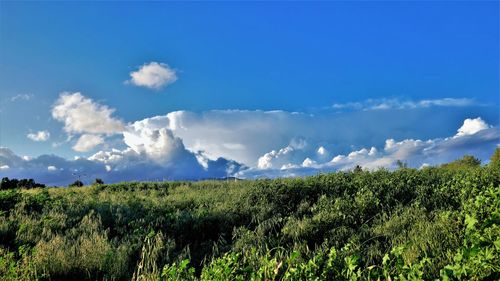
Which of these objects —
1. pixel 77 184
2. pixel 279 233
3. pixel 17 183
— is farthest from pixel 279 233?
pixel 17 183

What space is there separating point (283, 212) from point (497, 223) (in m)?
8.48

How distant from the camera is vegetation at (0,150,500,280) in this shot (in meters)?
5.47

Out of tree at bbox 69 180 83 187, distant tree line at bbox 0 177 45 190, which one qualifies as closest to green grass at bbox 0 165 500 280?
tree at bbox 69 180 83 187

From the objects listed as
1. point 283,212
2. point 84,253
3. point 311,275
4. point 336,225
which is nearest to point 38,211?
point 84,253

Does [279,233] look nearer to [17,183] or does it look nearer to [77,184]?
[77,184]

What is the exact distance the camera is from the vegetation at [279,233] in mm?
5469

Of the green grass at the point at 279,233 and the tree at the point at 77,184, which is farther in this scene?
the tree at the point at 77,184

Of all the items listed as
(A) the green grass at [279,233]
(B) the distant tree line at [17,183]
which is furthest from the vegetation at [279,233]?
(B) the distant tree line at [17,183]

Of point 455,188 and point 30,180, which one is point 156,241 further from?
point 30,180

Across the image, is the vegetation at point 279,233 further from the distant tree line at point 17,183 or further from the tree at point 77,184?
the distant tree line at point 17,183

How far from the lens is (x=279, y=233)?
36.1ft

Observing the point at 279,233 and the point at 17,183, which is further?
the point at 17,183

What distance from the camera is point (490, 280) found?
13.5 ft

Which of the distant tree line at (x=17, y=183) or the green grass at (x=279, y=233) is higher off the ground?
the distant tree line at (x=17, y=183)
